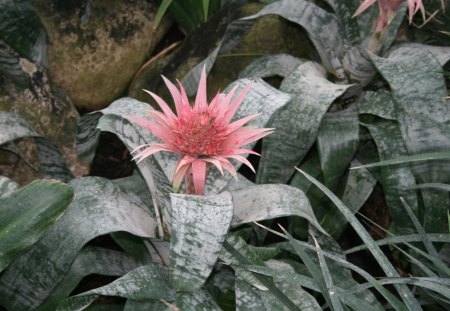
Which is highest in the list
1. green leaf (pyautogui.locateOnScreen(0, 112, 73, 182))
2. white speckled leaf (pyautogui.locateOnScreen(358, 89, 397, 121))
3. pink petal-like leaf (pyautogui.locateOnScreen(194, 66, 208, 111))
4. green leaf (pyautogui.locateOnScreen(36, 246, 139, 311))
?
pink petal-like leaf (pyautogui.locateOnScreen(194, 66, 208, 111))

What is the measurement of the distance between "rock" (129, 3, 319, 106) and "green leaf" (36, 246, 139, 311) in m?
0.62

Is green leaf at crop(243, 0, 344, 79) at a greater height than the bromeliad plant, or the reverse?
green leaf at crop(243, 0, 344, 79)

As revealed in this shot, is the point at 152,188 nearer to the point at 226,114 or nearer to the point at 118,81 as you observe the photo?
the point at 226,114

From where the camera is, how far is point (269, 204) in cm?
132

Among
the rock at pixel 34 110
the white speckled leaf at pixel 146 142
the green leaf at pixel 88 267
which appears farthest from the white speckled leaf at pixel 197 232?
the rock at pixel 34 110

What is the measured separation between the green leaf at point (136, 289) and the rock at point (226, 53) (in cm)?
77

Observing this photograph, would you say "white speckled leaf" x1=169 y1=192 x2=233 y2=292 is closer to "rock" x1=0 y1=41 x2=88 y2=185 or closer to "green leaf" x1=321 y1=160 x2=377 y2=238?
"green leaf" x1=321 y1=160 x2=377 y2=238

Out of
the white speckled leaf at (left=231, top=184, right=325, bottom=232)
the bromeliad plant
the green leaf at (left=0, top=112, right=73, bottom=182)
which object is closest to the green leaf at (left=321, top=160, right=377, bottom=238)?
the bromeliad plant

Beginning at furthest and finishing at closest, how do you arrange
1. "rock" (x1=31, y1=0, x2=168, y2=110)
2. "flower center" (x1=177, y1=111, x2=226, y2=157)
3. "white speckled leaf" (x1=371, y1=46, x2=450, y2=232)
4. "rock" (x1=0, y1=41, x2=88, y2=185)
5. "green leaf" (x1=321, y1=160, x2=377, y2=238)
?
1. "rock" (x1=31, y1=0, x2=168, y2=110)
2. "rock" (x1=0, y1=41, x2=88, y2=185)
3. "green leaf" (x1=321, y1=160, x2=377, y2=238)
4. "white speckled leaf" (x1=371, y1=46, x2=450, y2=232)
5. "flower center" (x1=177, y1=111, x2=226, y2=157)

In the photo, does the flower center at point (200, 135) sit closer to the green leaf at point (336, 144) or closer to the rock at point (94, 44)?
the green leaf at point (336, 144)

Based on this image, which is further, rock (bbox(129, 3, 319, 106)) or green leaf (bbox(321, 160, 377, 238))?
rock (bbox(129, 3, 319, 106))

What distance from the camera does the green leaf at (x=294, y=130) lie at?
1541mm

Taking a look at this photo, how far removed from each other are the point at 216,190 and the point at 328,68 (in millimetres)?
658

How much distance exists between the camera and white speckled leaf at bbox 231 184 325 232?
50.9 inches
